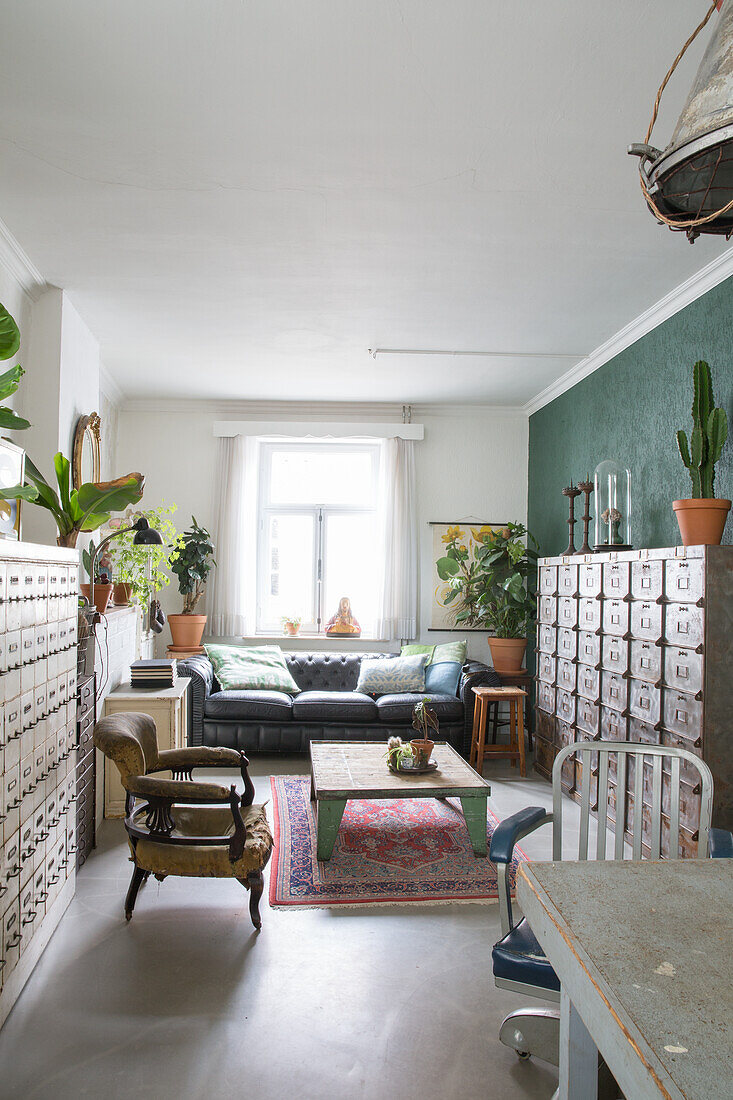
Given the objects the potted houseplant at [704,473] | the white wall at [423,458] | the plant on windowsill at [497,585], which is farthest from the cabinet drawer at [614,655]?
the white wall at [423,458]

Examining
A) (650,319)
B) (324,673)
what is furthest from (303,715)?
(650,319)

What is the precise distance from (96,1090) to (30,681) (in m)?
1.22

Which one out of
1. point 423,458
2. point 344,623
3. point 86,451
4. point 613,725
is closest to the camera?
point 613,725

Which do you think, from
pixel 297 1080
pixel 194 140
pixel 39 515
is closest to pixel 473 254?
pixel 194 140

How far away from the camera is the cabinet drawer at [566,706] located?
4.89 meters

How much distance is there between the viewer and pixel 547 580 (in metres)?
5.52

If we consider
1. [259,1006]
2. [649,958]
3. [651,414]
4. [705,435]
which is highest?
[651,414]

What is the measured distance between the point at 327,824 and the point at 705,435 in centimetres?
258

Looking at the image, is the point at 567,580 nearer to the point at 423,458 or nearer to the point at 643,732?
the point at 643,732

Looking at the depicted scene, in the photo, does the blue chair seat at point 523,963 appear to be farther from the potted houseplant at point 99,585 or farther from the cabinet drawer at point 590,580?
the potted houseplant at point 99,585

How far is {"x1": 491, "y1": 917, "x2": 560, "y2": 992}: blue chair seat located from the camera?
195 cm

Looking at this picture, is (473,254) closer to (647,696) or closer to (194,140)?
(194,140)

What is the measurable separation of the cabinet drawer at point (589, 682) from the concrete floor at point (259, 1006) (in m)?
1.62

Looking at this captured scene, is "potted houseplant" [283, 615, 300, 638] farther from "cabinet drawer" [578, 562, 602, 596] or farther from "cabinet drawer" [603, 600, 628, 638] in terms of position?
"cabinet drawer" [603, 600, 628, 638]
